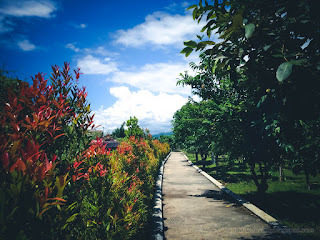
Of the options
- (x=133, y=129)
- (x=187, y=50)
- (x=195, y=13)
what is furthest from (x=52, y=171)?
(x=133, y=129)

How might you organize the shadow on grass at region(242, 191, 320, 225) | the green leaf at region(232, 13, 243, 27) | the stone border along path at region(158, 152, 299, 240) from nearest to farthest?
the green leaf at region(232, 13, 243, 27)
the stone border along path at region(158, 152, 299, 240)
the shadow on grass at region(242, 191, 320, 225)

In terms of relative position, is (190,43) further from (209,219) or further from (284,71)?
(209,219)

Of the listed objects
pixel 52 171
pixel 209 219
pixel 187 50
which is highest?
pixel 187 50

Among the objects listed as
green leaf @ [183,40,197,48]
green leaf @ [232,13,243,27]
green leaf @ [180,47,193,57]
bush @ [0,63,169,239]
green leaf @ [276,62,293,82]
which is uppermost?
green leaf @ [232,13,243,27]

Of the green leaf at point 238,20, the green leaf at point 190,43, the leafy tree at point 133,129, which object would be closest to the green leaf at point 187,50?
the green leaf at point 190,43

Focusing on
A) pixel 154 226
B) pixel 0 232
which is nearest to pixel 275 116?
pixel 0 232

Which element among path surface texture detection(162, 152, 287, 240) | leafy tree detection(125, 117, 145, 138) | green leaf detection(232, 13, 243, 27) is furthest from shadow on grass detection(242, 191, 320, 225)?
leafy tree detection(125, 117, 145, 138)

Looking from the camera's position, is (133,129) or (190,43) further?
(133,129)

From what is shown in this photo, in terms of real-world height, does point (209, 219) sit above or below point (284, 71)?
below

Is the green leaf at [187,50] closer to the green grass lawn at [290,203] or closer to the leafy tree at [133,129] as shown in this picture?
the green grass lawn at [290,203]

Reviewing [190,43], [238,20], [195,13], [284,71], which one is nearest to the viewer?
[284,71]

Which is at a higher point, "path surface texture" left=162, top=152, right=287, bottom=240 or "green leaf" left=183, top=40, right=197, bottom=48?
"green leaf" left=183, top=40, right=197, bottom=48

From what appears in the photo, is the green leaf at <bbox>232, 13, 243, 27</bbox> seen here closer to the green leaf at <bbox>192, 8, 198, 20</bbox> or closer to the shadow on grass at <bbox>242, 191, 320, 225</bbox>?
the green leaf at <bbox>192, 8, 198, 20</bbox>

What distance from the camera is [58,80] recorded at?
2453 mm
